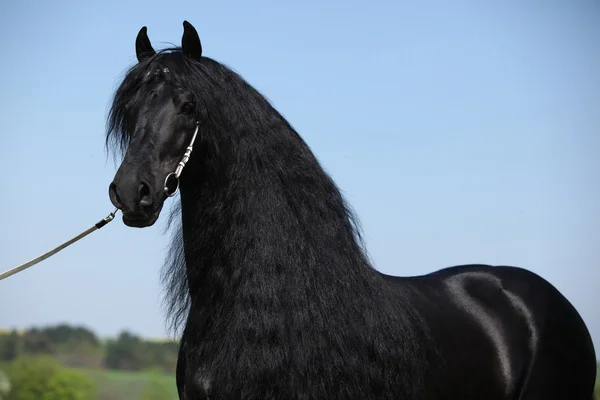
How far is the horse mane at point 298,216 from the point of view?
355cm

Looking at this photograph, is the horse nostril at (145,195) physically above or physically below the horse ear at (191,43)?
below

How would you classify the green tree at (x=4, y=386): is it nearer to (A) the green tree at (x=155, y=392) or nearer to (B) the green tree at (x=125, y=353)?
(A) the green tree at (x=155, y=392)

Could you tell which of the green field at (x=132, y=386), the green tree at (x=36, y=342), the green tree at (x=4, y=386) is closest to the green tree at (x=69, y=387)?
the green field at (x=132, y=386)

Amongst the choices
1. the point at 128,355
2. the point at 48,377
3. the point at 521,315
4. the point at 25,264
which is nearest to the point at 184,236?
the point at 25,264

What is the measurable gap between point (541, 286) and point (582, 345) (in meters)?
0.51

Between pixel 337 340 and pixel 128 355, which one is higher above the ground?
pixel 337 340

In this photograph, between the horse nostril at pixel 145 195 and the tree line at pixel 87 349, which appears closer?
the horse nostril at pixel 145 195

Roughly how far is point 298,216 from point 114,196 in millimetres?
929

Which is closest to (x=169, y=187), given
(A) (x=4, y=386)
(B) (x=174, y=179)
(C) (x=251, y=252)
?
(B) (x=174, y=179)

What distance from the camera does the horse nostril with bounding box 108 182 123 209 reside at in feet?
10.8

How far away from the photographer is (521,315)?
5113mm

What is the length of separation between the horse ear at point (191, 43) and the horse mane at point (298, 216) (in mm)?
48

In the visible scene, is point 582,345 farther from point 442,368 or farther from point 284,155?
point 284,155

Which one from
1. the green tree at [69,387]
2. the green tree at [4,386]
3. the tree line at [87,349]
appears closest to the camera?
the green tree at [4,386]
